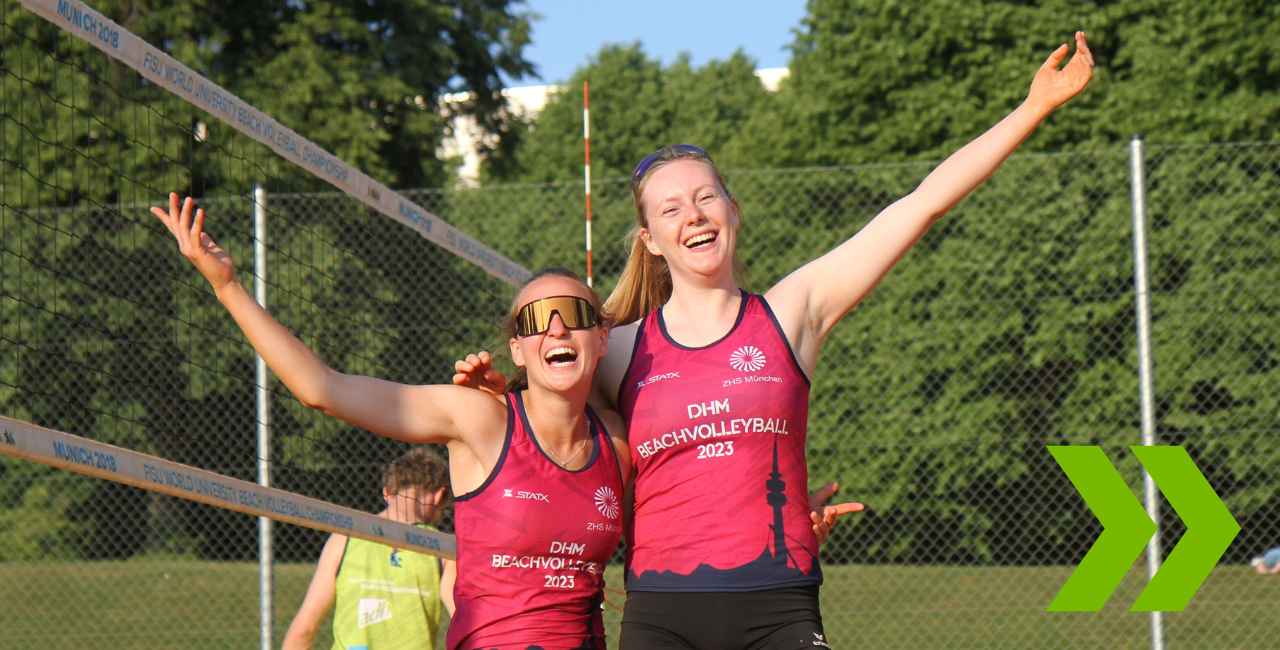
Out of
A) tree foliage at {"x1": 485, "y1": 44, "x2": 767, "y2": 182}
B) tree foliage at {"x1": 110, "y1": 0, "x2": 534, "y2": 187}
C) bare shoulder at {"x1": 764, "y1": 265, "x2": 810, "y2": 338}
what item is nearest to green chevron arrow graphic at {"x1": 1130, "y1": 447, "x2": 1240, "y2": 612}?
bare shoulder at {"x1": 764, "y1": 265, "x2": 810, "y2": 338}

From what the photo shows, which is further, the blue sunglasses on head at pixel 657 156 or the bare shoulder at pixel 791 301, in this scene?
the blue sunglasses on head at pixel 657 156

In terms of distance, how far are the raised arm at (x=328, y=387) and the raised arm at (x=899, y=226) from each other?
0.69 m

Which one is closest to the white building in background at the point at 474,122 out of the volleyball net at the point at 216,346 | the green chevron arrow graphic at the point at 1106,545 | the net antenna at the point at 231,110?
the volleyball net at the point at 216,346

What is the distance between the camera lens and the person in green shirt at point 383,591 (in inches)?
187

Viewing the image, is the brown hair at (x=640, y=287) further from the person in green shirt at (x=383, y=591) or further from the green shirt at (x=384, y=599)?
the green shirt at (x=384, y=599)

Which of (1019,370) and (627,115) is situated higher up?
(627,115)

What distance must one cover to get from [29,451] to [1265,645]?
7.23 metres

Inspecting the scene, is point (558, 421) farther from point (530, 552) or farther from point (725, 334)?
point (725, 334)

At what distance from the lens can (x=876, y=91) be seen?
1524 centimetres

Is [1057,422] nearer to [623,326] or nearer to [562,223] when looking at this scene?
[562,223]

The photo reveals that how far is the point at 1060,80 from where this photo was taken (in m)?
2.58

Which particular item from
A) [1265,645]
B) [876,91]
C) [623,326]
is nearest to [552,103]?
[876,91]

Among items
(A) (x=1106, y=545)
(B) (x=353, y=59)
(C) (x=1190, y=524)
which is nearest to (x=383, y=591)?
(A) (x=1106, y=545)

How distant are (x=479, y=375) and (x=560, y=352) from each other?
8.9 inches
